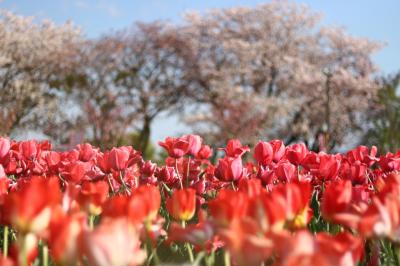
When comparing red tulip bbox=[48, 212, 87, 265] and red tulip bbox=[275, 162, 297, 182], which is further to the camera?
red tulip bbox=[275, 162, 297, 182]

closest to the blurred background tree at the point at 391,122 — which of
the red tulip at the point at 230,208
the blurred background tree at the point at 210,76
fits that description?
the blurred background tree at the point at 210,76

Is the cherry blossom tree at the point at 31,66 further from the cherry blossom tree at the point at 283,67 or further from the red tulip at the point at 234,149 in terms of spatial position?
the red tulip at the point at 234,149

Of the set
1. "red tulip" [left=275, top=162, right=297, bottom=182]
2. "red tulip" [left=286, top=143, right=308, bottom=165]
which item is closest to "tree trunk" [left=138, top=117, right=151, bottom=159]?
"red tulip" [left=286, top=143, right=308, bottom=165]

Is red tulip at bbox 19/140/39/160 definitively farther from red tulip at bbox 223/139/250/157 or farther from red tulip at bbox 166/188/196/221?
red tulip at bbox 166/188/196/221

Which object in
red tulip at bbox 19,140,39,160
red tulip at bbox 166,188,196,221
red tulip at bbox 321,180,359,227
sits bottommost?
red tulip at bbox 19,140,39,160

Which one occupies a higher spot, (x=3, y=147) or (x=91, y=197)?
(x=91, y=197)

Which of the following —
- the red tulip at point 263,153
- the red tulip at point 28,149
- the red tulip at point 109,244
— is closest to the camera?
Answer: the red tulip at point 109,244

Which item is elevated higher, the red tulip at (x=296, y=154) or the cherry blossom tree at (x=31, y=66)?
the red tulip at (x=296, y=154)

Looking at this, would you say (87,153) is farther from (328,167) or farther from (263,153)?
(328,167)

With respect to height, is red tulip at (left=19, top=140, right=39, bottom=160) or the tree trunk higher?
red tulip at (left=19, top=140, right=39, bottom=160)

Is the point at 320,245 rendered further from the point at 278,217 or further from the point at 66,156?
the point at 66,156

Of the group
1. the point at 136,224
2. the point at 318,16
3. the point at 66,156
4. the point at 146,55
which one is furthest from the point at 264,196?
the point at 318,16

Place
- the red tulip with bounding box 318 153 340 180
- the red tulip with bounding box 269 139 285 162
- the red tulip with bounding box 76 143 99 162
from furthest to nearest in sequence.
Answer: the red tulip with bounding box 76 143 99 162 → the red tulip with bounding box 269 139 285 162 → the red tulip with bounding box 318 153 340 180

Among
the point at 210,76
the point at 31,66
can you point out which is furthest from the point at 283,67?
the point at 31,66
